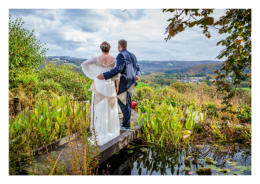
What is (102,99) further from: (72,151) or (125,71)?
(72,151)

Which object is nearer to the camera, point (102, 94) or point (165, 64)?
point (102, 94)

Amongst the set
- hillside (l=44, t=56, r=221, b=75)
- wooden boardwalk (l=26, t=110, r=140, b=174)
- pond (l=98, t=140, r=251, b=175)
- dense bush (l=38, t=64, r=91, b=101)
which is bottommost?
pond (l=98, t=140, r=251, b=175)

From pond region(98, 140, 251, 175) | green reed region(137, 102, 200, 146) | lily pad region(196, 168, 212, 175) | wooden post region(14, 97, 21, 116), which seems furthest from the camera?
green reed region(137, 102, 200, 146)

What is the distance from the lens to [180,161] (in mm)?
2955

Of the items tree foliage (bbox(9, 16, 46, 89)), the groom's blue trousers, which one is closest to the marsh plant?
the groom's blue trousers

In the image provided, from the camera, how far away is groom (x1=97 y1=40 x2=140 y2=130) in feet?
10.1

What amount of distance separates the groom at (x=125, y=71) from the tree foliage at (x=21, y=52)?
1714 mm

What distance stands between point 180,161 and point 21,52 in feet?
11.8

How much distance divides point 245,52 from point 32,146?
3.20m

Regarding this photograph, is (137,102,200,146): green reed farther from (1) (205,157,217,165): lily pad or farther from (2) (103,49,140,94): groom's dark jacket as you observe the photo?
(2) (103,49,140,94): groom's dark jacket

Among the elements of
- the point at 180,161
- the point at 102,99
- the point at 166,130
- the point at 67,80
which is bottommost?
the point at 180,161

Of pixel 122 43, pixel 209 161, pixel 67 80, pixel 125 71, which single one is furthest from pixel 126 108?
pixel 67 80

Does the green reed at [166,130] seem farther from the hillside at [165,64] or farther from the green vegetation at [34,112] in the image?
the green vegetation at [34,112]

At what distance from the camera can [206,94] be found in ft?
22.1
